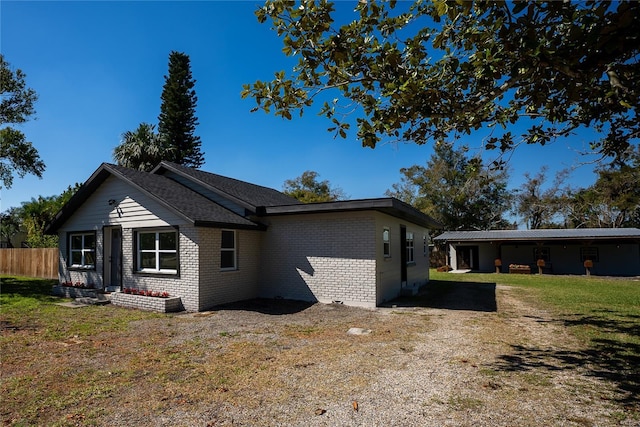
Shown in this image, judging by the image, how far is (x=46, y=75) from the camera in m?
10.7

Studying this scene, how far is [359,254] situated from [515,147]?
6.01 meters

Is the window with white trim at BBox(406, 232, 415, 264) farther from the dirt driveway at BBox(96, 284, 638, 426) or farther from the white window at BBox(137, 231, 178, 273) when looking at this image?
the white window at BBox(137, 231, 178, 273)

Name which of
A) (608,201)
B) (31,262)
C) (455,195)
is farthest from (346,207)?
(608,201)

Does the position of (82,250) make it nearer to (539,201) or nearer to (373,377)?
(373,377)

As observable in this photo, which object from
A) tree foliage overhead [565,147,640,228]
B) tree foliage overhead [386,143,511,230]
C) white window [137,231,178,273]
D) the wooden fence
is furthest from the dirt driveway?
tree foliage overhead [565,147,640,228]

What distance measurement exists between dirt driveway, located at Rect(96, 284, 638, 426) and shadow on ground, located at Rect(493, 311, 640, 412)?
0.04 metres

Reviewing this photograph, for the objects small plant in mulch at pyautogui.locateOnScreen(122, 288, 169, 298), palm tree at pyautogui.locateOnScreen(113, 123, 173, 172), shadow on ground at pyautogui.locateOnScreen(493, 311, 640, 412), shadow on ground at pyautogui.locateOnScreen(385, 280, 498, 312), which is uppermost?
palm tree at pyautogui.locateOnScreen(113, 123, 173, 172)

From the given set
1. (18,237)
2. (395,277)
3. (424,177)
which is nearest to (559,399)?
(395,277)

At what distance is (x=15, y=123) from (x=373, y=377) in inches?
801

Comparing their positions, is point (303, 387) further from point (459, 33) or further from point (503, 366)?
point (459, 33)

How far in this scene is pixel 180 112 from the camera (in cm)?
3431

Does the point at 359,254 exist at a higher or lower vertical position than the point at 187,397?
higher

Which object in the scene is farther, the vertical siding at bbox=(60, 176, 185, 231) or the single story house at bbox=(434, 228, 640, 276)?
the single story house at bbox=(434, 228, 640, 276)

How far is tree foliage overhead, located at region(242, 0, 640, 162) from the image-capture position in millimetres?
3713
